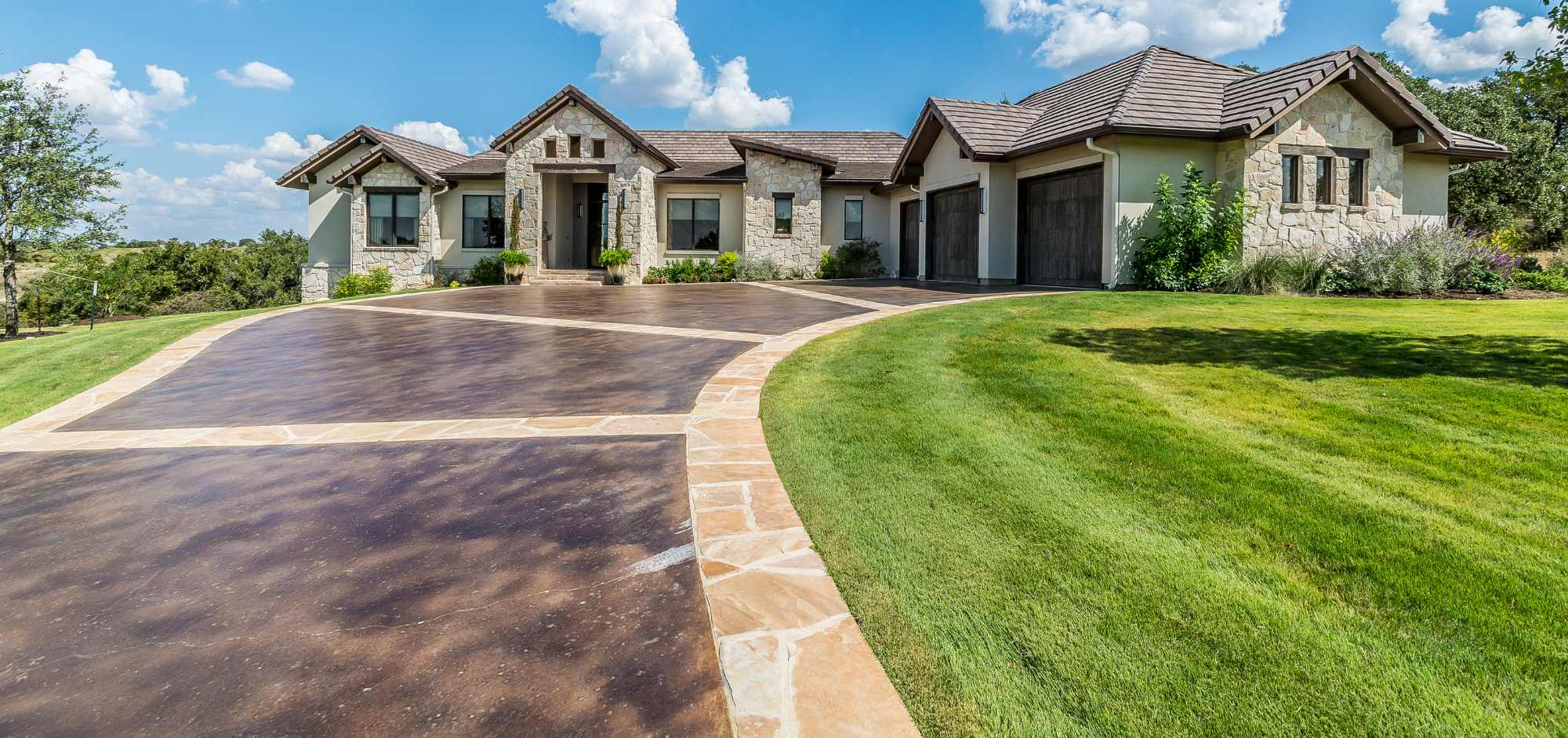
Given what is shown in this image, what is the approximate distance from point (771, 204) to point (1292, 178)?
13.8m

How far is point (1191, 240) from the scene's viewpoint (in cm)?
1377

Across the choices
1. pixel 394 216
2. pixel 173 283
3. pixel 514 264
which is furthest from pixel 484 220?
pixel 173 283

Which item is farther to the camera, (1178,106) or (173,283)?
(173,283)

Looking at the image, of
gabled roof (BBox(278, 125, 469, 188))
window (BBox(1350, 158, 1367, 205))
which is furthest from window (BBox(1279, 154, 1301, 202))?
gabled roof (BBox(278, 125, 469, 188))

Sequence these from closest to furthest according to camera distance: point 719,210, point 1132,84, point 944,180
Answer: point 1132,84, point 944,180, point 719,210

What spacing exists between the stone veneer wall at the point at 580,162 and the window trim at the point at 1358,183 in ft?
57.9

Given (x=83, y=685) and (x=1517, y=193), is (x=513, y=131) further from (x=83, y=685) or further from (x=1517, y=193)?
(x=1517, y=193)

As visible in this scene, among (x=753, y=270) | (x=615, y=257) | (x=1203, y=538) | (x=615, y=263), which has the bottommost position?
(x=1203, y=538)

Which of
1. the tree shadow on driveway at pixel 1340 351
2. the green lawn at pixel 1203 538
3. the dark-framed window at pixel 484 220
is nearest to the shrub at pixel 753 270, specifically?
the dark-framed window at pixel 484 220

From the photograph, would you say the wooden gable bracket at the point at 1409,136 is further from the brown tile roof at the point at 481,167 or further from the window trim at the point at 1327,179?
the brown tile roof at the point at 481,167

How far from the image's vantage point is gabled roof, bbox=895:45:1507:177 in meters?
13.7

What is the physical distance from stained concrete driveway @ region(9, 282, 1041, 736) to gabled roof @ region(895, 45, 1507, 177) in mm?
12482

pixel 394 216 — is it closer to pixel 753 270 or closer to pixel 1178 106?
pixel 753 270

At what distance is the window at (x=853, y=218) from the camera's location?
947 inches
